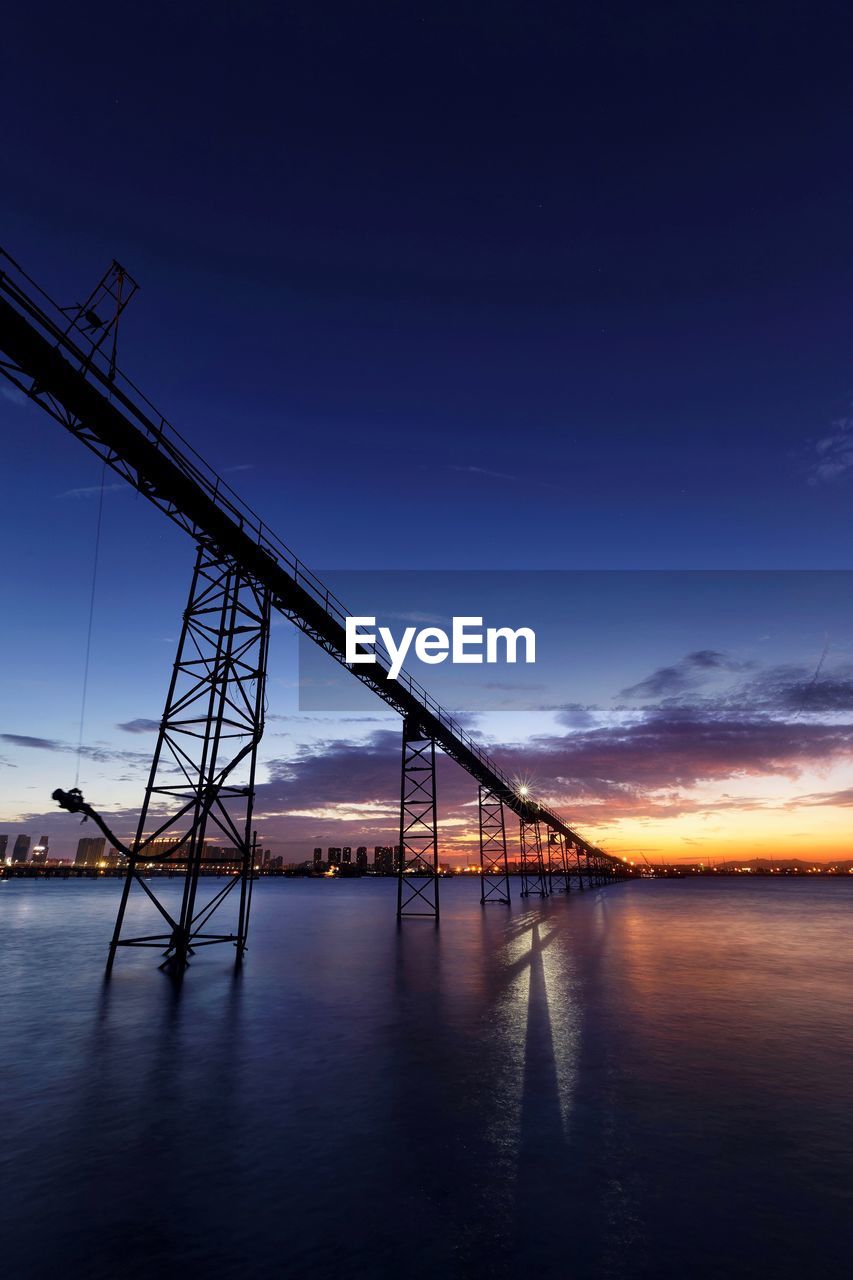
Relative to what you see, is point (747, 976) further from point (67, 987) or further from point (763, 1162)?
point (67, 987)

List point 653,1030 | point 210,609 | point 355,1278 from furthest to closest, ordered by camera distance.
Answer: point 210,609
point 653,1030
point 355,1278

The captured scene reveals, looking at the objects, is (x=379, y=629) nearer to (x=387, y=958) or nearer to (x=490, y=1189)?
(x=387, y=958)

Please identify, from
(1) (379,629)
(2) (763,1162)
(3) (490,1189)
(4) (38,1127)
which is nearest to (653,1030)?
(2) (763,1162)

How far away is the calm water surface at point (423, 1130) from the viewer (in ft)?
15.3

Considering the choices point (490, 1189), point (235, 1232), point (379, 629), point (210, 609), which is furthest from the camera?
point (379, 629)

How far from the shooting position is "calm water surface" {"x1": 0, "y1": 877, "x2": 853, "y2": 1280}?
467 centimetres

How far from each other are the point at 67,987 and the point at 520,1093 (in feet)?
40.9

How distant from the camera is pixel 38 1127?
6.75 m

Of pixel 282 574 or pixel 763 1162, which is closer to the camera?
pixel 763 1162

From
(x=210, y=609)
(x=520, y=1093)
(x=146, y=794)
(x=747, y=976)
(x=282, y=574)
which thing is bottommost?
(x=747, y=976)

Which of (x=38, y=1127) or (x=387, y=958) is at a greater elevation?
(x=38, y=1127)

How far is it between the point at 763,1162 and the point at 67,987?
50.2 feet

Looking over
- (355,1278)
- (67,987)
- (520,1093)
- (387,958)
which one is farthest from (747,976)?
(67,987)

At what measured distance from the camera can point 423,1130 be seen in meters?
6.65
